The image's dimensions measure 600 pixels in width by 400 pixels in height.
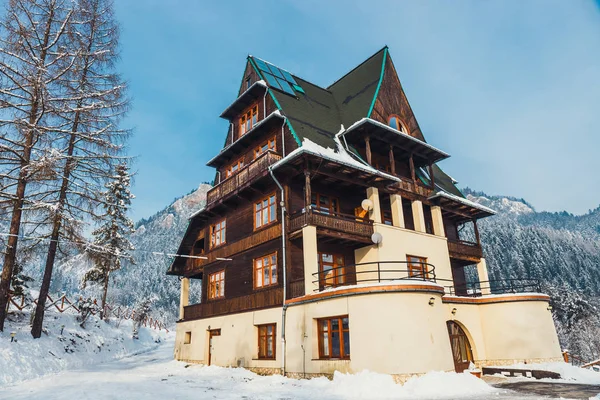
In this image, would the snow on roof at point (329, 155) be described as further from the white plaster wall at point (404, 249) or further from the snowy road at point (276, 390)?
the snowy road at point (276, 390)

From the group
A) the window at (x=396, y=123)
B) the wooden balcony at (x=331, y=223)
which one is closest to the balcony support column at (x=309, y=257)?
the wooden balcony at (x=331, y=223)

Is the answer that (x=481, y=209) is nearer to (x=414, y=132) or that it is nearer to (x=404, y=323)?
(x=414, y=132)

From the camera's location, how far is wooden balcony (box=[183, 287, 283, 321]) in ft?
66.3

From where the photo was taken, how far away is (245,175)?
76.6 ft

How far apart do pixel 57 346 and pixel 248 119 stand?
17582 mm

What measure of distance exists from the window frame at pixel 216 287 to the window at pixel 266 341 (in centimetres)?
511

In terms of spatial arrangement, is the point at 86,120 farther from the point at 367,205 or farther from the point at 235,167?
the point at 367,205

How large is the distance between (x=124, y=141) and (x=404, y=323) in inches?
617

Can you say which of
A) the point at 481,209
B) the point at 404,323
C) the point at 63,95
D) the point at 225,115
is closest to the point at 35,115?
the point at 63,95

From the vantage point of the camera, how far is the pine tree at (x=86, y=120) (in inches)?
749

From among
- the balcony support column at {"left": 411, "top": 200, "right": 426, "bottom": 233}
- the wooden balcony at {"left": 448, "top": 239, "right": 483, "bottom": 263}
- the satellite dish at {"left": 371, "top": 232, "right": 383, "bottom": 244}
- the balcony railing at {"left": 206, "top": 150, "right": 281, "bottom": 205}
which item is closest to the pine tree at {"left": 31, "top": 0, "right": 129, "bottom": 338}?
the balcony railing at {"left": 206, "top": 150, "right": 281, "bottom": 205}

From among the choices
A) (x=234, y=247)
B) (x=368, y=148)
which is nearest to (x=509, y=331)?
(x=368, y=148)

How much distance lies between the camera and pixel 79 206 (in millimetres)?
19734

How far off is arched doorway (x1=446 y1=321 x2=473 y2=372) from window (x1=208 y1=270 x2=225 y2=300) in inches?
529
